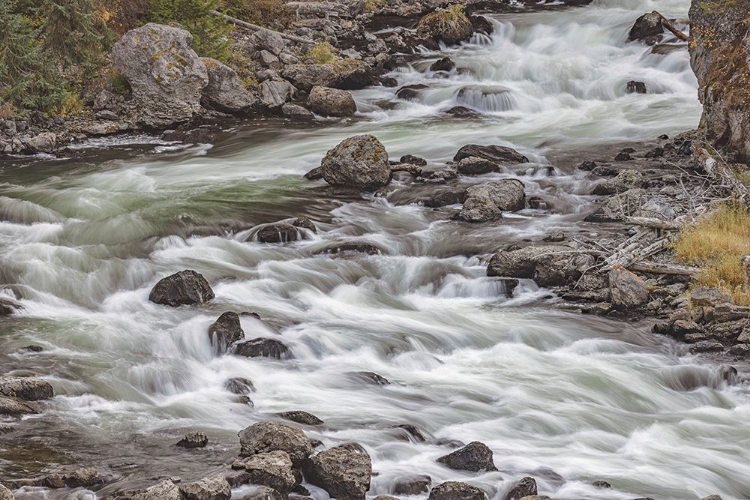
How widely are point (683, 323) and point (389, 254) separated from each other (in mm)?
5317

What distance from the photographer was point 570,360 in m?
12.4

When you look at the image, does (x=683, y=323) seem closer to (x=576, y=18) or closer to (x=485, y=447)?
(x=485, y=447)

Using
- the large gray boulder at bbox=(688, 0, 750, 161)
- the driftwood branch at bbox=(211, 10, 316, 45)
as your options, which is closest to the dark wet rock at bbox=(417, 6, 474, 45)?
the driftwood branch at bbox=(211, 10, 316, 45)

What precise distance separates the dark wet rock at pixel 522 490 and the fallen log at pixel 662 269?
6101 millimetres

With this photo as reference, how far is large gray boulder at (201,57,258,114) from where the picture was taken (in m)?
25.5

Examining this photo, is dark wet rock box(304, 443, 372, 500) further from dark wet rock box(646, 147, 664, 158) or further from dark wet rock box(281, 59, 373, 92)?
dark wet rock box(281, 59, 373, 92)

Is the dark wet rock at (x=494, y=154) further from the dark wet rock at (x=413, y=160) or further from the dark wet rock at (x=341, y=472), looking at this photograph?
the dark wet rock at (x=341, y=472)

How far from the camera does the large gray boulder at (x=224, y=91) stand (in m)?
25.5

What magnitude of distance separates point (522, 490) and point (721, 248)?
690 centimetres

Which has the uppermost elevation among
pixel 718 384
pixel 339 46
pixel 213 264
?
pixel 339 46

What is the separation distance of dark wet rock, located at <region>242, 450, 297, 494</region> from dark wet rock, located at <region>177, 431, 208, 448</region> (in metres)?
0.94

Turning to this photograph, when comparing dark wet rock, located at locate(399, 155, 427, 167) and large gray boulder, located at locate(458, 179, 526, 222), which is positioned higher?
dark wet rock, located at locate(399, 155, 427, 167)

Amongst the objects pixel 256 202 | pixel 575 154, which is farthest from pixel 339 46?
pixel 256 202

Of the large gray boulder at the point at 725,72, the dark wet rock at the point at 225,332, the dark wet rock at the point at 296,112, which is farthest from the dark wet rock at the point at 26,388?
the dark wet rock at the point at 296,112
